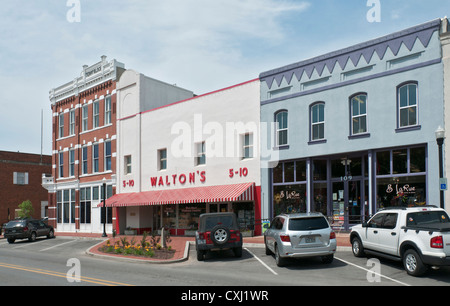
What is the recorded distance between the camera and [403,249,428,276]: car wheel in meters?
11.8

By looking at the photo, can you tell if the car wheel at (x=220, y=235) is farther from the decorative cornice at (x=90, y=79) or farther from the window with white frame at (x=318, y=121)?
the decorative cornice at (x=90, y=79)

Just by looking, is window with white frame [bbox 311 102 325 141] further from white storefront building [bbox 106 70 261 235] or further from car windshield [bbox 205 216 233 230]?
car windshield [bbox 205 216 233 230]

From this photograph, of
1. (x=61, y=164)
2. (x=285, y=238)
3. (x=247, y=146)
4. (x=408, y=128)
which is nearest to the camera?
(x=285, y=238)

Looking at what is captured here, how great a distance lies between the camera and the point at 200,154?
92.6 ft

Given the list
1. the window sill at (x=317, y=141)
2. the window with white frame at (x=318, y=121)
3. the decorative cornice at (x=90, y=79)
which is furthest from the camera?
the decorative cornice at (x=90, y=79)

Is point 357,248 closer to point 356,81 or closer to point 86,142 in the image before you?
point 356,81

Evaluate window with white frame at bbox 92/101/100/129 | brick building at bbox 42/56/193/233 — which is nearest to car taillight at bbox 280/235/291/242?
brick building at bbox 42/56/193/233

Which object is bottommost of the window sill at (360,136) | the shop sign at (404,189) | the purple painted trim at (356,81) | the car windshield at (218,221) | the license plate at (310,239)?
the license plate at (310,239)

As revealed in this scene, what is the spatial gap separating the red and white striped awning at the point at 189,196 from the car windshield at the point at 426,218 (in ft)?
39.1

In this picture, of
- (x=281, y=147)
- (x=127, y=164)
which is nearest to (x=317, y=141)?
(x=281, y=147)

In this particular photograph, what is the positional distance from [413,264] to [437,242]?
3.75ft

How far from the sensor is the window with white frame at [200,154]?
2805 centimetres

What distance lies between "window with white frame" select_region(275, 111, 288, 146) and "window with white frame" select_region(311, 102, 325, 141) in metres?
1.64

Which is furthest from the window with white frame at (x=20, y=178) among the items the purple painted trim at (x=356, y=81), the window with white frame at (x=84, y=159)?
the purple painted trim at (x=356, y=81)
